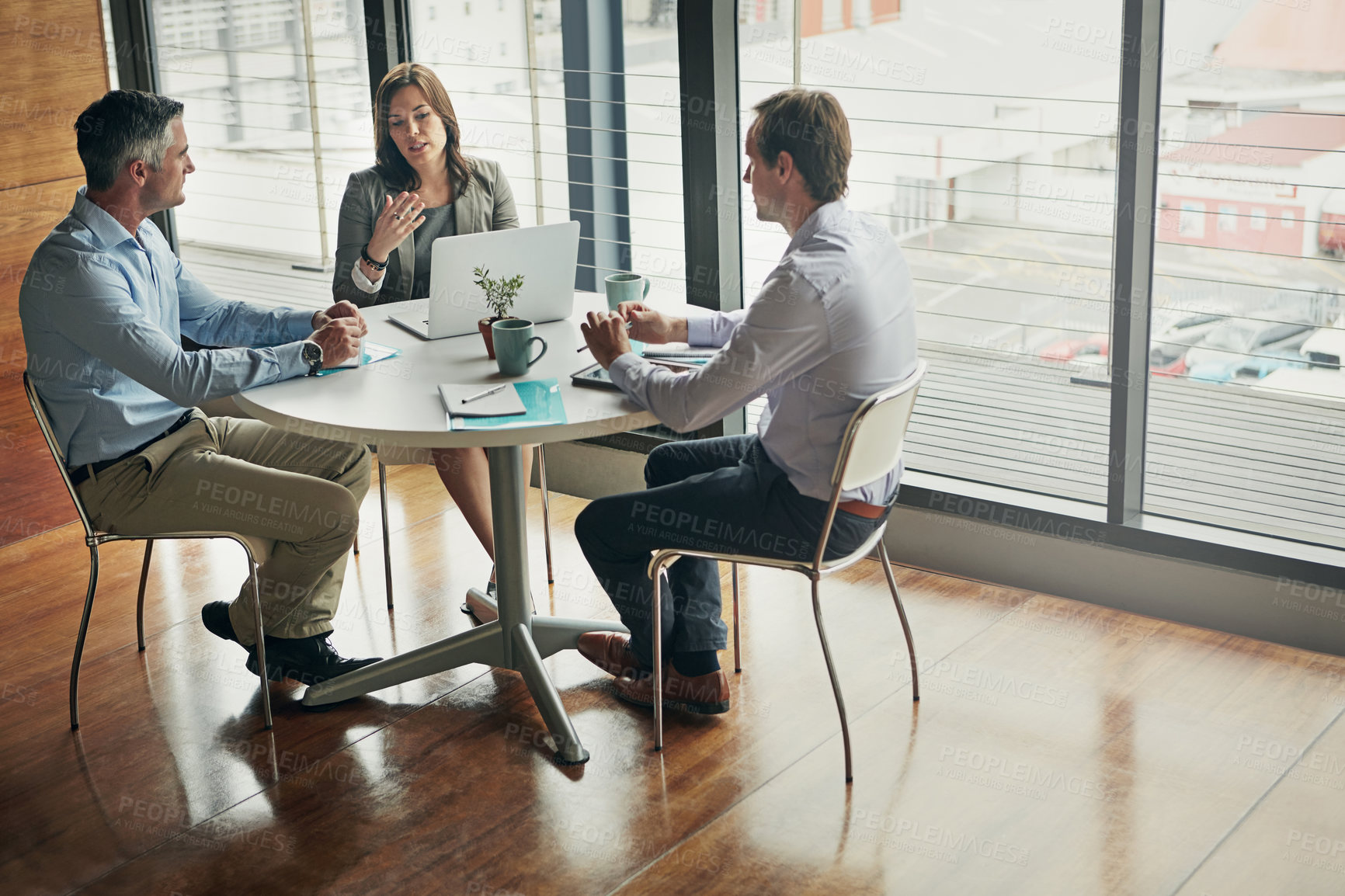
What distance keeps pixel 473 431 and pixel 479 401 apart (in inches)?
6.1

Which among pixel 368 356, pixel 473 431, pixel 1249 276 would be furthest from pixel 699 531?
pixel 1249 276

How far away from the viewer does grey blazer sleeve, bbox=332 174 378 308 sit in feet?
9.87

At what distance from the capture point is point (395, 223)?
2871 mm

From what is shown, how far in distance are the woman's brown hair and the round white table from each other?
1.17 feet

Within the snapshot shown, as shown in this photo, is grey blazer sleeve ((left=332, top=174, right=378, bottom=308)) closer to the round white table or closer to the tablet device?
Result: the round white table

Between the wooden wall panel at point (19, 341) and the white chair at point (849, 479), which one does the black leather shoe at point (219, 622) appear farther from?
the wooden wall panel at point (19, 341)

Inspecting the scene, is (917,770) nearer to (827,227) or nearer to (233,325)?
(827,227)

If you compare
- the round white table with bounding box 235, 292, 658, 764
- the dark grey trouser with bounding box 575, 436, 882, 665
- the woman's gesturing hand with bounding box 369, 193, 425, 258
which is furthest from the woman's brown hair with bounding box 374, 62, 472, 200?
the dark grey trouser with bounding box 575, 436, 882, 665

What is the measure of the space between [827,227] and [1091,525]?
48.6 inches

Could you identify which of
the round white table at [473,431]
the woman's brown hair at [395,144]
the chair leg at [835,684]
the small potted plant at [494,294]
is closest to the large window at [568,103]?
the woman's brown hair at [395,144]

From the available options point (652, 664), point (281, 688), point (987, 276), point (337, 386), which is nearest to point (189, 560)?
point (281, 688)

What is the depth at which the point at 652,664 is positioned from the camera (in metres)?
2.59

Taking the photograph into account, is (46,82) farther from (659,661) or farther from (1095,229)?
(1095,229)

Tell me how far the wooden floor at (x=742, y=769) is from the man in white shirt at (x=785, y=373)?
0.37 metres
